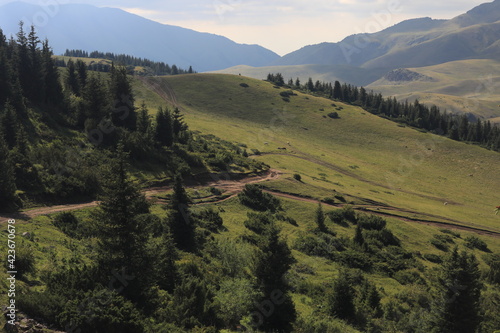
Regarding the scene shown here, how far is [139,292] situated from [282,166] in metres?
59.2

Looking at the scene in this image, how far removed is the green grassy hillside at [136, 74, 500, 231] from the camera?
248ft

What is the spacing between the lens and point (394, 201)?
227 feet

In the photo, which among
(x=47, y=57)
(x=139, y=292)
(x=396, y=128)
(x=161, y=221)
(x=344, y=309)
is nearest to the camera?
(x=139, y=292)

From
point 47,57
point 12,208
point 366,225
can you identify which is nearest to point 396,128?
point 366,225

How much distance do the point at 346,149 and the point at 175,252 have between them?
332 feet

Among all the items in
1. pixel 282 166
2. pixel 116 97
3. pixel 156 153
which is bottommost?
pixel 282 166

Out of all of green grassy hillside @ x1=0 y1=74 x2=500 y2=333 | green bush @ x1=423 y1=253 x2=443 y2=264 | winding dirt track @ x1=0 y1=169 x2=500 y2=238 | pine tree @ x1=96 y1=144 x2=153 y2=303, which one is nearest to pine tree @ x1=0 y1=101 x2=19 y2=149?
green grassy hillside @ x1=0 y1=74 x2=500 y2=333

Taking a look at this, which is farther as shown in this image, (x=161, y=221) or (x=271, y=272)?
(x=161, y=221)

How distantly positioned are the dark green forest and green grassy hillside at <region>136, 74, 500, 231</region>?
18.8 metres

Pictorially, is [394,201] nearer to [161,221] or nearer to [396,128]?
[161,221]

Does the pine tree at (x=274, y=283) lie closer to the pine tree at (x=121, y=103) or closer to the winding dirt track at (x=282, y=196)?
the winding dirt track at (x=282, y=196)

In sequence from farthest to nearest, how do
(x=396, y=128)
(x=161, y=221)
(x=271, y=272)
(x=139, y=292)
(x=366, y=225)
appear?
1. (x=396, y=128)
2. (x=366, y=225)
3. (x=161, y=221)
4. (x=271, y=272)
5. (x=139, y=292)

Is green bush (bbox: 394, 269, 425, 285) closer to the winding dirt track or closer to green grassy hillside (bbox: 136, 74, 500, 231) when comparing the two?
the winding dirt track

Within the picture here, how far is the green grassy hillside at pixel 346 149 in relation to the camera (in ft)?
248
